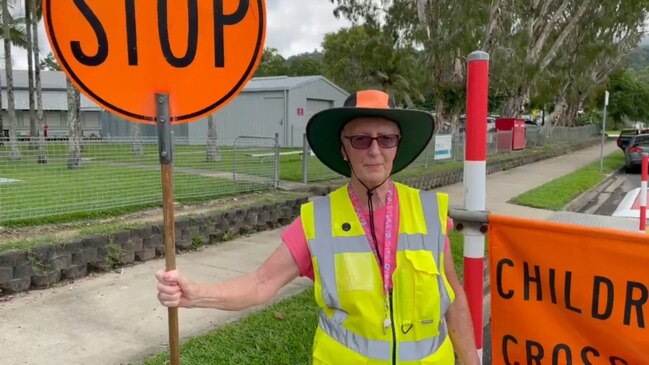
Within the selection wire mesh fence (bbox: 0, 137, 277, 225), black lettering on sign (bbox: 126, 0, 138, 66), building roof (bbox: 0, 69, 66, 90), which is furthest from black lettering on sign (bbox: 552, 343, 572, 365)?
building roof (bbox: 0, 69, 66, 90)

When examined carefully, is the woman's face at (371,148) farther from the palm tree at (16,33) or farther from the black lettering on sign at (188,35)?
the palm tree at (16,33)

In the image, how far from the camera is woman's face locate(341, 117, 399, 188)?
1846mm

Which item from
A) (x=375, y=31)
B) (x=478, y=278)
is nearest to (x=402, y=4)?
(x=375, y=31)

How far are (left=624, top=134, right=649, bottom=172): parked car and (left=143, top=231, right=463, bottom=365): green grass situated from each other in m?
18.1

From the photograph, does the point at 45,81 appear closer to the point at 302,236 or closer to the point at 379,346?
the point at 302,236

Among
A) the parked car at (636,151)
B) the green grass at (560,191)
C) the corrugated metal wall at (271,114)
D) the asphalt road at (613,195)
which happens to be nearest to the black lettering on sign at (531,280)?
the green grass at (560,191)

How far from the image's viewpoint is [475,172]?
2.23 metres

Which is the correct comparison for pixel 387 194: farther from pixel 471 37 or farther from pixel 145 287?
pixel 471 37

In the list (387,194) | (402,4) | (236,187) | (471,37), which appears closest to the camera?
(387,194)

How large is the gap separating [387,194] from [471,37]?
17.5 metres

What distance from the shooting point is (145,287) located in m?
5.06

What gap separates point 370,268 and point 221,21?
0.96 m

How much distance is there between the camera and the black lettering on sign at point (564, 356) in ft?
6.27

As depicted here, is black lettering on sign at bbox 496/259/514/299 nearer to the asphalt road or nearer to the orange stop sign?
the orange stop sign
